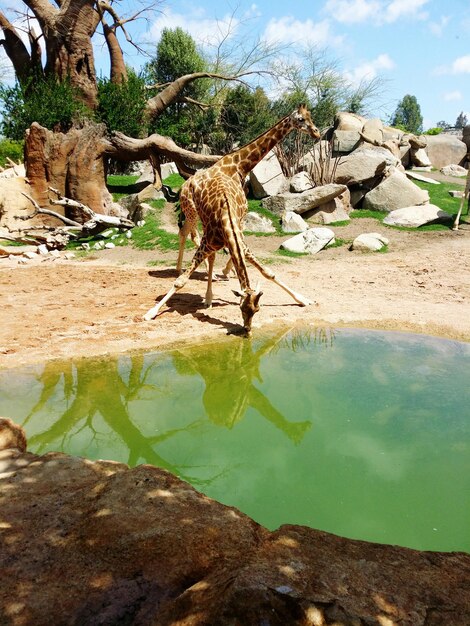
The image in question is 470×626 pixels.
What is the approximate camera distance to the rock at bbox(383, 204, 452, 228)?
1361 cm

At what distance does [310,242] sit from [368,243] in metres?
1.43

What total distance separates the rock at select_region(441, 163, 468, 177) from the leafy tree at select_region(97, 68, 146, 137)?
13.9 meters

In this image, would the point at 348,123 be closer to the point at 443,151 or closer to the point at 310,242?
the point at 443,151

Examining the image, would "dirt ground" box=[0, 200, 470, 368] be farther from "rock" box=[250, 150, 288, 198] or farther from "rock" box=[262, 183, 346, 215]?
"rock" box=[250, 150, 288, 198]

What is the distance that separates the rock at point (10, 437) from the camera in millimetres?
3598

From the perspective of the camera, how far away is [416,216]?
1370cm

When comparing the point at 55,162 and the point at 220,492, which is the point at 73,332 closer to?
the point at 220,492

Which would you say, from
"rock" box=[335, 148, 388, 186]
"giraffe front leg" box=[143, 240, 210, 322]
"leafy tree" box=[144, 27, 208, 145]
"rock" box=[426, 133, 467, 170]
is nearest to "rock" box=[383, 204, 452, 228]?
"rock" box=[335, 148, 388, 186]

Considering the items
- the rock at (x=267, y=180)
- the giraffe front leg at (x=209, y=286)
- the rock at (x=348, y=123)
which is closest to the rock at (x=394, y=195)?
the rock at (x=267, y=180)

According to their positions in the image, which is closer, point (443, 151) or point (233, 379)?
point (233, 379)

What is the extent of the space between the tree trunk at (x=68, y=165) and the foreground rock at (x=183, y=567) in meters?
13.2

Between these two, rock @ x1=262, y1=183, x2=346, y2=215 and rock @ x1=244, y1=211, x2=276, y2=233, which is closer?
rock @ x1=244, y1=211, x2=276, y2=233

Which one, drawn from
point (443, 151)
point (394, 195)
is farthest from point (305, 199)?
point (443, 151)

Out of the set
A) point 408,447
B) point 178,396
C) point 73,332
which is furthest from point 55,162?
point 408,447
